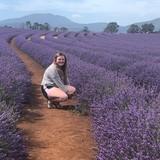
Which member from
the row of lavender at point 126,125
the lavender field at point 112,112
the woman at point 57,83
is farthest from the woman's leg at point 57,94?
the row of lavender at point 126,125

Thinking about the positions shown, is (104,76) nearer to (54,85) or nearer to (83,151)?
(54,85)

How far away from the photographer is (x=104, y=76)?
7098 mm

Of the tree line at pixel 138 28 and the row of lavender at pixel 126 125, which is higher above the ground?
the row of lavender at pixel 126 125

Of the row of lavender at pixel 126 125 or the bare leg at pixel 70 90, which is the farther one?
the bare leg at pixel 70 90

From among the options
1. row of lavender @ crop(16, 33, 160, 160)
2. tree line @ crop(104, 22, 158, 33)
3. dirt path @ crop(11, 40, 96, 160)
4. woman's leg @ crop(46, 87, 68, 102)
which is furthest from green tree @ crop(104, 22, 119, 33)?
row of lavender @ crop(16, 33, 160, 160)

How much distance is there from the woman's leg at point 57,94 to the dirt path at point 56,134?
0.18m

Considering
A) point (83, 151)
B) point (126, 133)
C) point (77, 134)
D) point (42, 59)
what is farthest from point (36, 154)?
point (42, 59)

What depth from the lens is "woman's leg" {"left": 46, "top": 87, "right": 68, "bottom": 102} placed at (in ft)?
23.5

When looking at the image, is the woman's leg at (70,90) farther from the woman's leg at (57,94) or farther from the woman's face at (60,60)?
the woman's face at (60,60)

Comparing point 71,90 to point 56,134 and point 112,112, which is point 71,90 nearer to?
point 56,134

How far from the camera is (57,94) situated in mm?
7176

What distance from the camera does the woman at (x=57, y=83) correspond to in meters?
7.16

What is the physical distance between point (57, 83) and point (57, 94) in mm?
187

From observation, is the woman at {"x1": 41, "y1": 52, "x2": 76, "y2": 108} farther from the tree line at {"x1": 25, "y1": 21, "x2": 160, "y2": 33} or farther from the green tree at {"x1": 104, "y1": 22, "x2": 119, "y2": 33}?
the green tree at {"x1": 104, "y1": 22, "x2": 119, "y2": 33}
